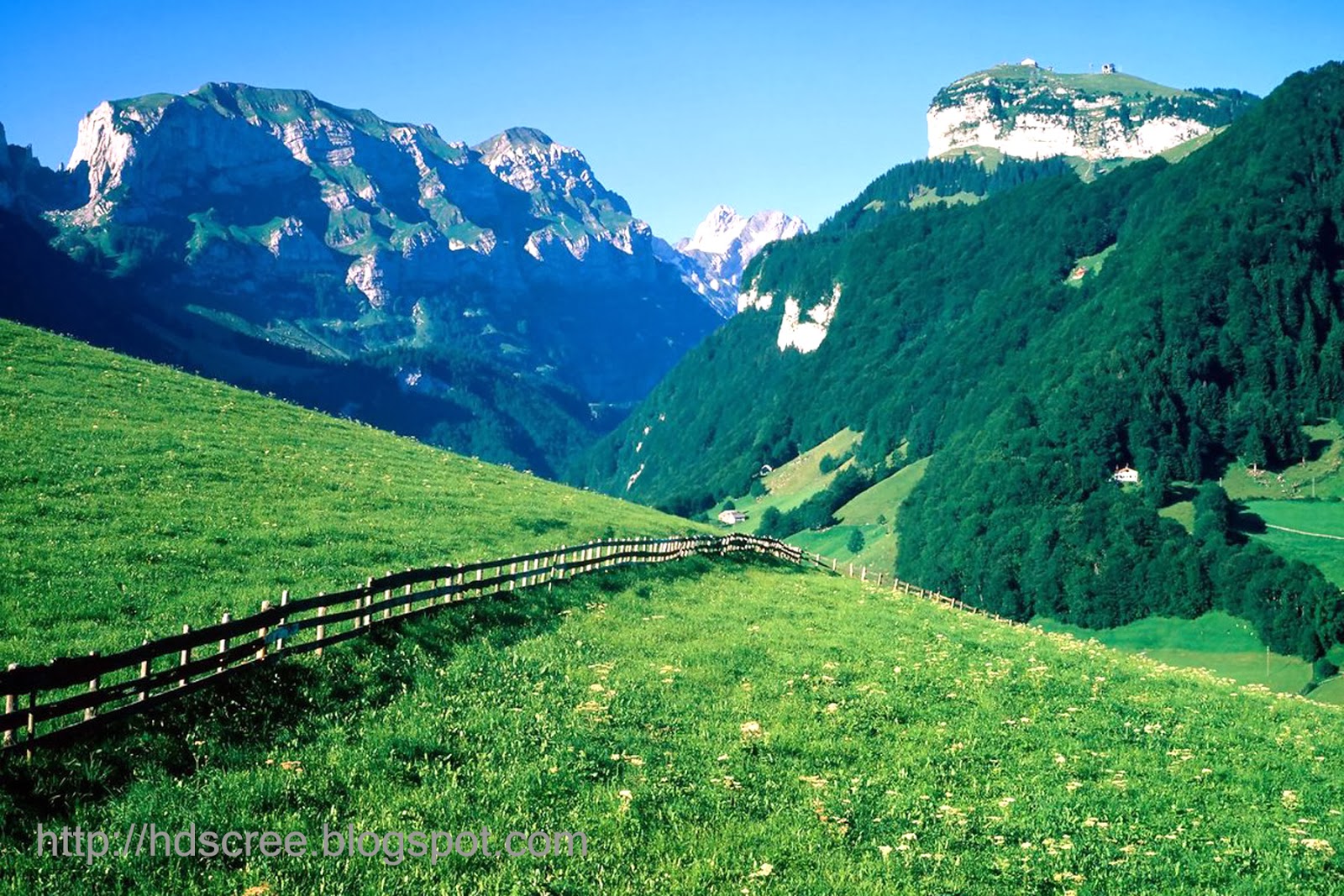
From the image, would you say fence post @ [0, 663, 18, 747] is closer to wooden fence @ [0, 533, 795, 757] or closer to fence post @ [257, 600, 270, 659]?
wooden fence @ [0, 533, 795, 757]

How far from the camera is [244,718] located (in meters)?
16.6

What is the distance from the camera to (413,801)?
14.1 meters

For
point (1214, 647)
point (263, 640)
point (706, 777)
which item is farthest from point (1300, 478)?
point (263, 640)

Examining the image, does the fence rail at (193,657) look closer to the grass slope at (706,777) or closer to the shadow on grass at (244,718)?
the shadow on grass at (244,718)

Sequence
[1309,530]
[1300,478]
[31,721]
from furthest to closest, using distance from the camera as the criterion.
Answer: [1300,478] → [1309,530] → [31,721]

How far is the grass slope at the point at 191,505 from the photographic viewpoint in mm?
23391

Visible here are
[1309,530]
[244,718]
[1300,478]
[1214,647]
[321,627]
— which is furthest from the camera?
[1300,478]

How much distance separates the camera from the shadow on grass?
42.3ft

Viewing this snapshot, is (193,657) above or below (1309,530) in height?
above

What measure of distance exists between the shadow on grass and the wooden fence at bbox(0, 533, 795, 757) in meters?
0.27

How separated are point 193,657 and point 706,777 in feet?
33.4

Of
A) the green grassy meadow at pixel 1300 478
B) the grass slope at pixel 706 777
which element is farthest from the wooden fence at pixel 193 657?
the green grassy meadow at pixel 1300 478

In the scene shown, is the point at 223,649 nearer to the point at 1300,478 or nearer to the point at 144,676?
the point at 144,676

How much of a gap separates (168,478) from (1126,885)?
122 feet
